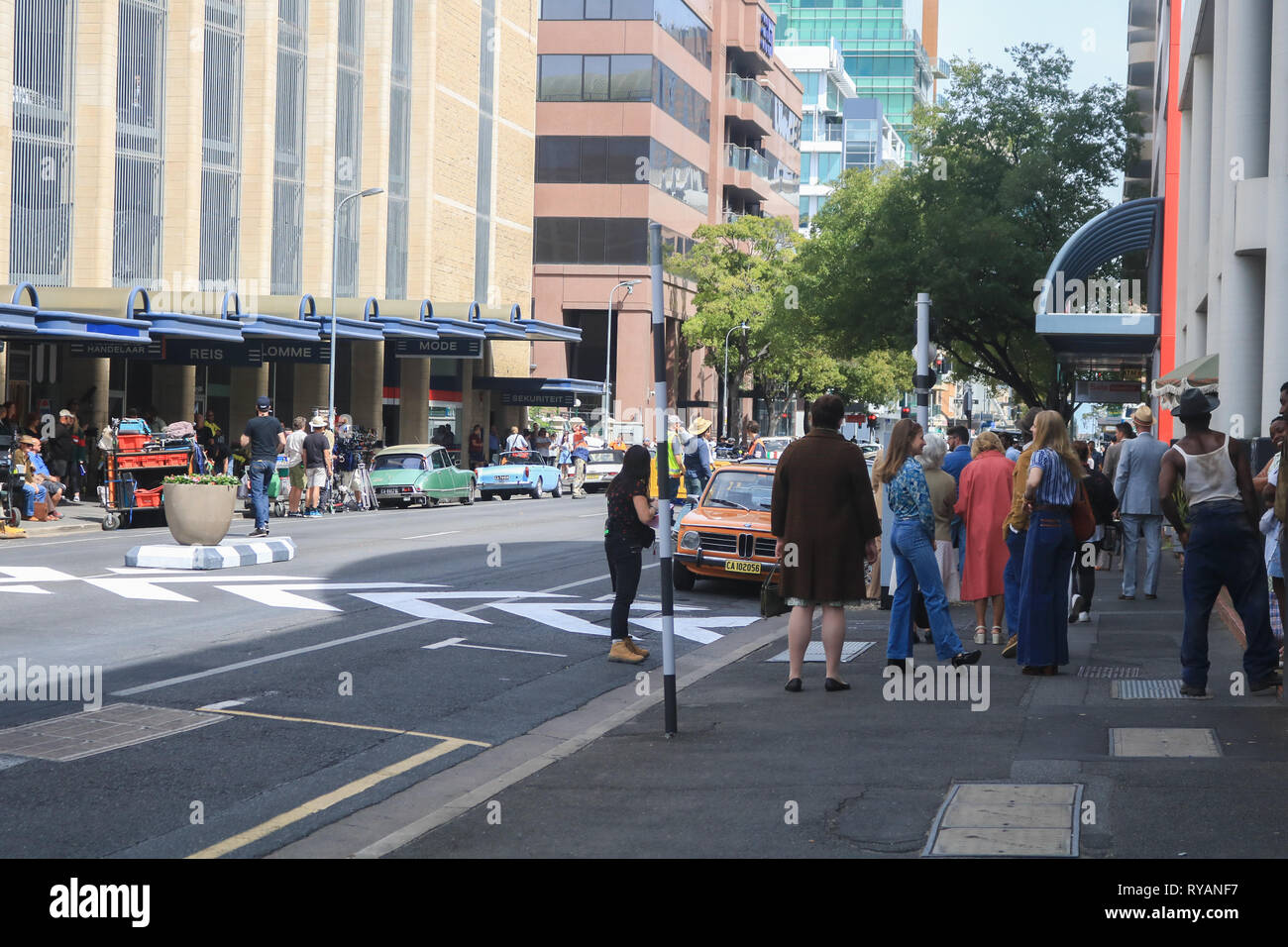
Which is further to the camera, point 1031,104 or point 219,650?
point 1031,104

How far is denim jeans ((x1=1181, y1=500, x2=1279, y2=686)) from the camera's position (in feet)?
31.7

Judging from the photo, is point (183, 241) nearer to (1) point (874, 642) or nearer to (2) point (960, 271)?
(2) point (960, 271)

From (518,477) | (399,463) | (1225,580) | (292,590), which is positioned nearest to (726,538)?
(292,590)

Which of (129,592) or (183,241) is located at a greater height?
(183,241)

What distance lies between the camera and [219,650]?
39.1 feet

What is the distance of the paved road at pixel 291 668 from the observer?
23.7 feet

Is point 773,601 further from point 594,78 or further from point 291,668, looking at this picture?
point 594,78

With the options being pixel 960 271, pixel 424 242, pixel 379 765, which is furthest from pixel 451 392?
pixel 379 765

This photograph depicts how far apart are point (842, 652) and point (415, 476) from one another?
2440cm

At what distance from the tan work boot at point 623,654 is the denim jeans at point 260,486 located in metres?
12.6

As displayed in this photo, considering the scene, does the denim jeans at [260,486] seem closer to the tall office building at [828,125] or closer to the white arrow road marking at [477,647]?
the white arrow road marking at [477,647]

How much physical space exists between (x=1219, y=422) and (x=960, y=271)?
944 inches

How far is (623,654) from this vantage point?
12.2 m

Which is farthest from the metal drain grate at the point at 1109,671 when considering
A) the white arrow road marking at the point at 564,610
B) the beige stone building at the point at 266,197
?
the beige stone building at the point at 266,197
